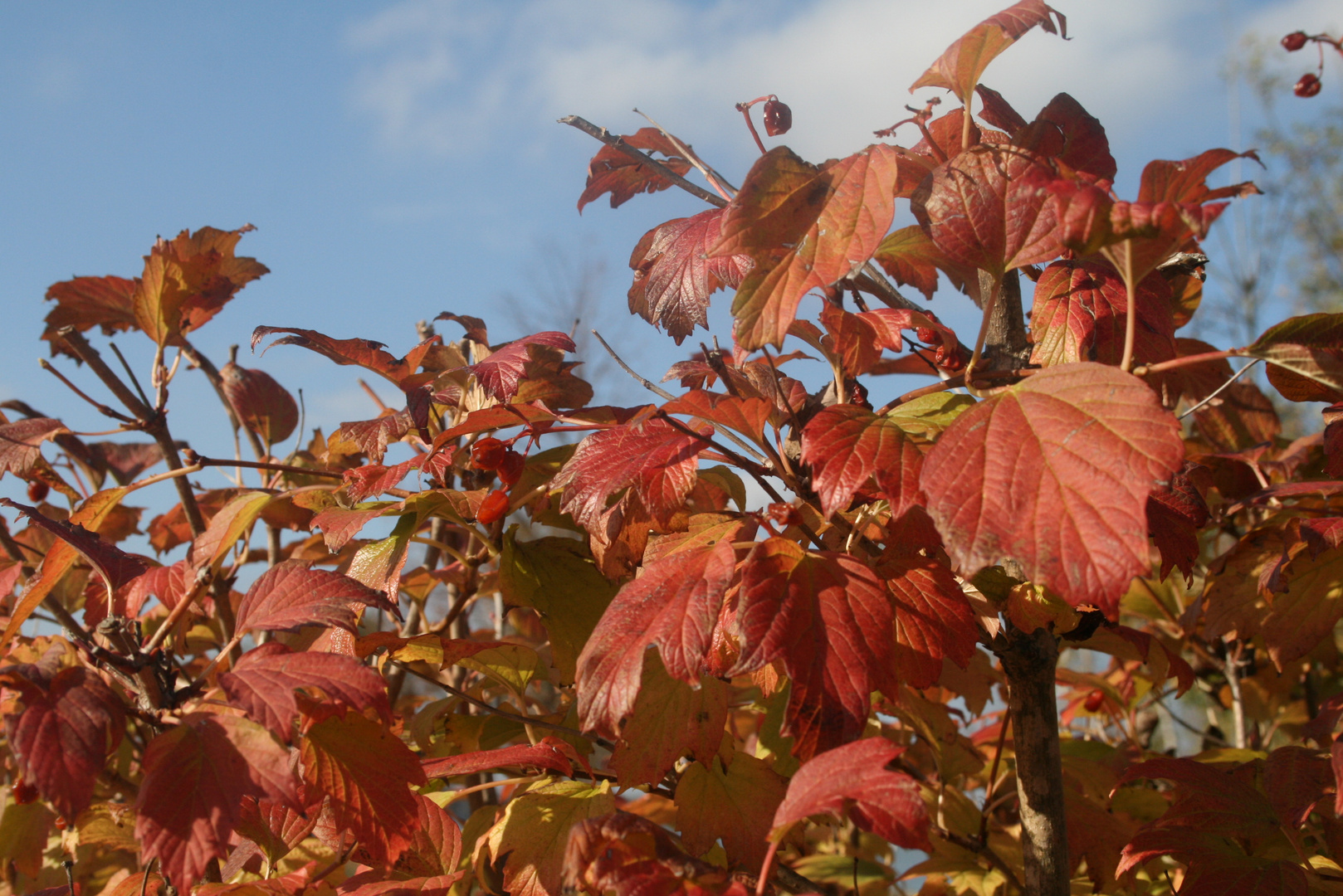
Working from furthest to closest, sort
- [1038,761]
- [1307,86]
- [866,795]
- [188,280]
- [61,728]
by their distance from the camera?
[1307,86], [188,280], [1038,761], [61,728], [866,795]

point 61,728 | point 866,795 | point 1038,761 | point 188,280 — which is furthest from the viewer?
point 188,280

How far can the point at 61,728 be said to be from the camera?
0.69 m

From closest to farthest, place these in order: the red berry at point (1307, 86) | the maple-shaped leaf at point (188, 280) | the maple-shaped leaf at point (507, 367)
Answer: the maple-shaped leaf at point (507, 367) → the maple-shaped leaf at point (188, 280) → the red berry at point (1307, 86)

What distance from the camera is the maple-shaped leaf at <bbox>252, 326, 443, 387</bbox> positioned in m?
1.03

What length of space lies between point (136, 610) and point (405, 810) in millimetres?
391

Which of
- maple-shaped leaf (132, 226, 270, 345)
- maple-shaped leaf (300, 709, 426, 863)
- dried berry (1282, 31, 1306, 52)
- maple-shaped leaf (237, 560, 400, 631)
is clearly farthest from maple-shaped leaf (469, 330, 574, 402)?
dried berry (1282, 31, 1306, 52)

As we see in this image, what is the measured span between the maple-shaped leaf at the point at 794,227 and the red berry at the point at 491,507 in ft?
1.19

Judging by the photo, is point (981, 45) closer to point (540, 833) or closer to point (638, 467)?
point (638, 467)

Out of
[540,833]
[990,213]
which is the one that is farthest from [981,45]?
[540,833]

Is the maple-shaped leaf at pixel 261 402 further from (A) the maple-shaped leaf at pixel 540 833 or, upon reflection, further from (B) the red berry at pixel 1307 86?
(B) the red berry at pixel 1307 86

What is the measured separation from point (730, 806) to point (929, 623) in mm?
288

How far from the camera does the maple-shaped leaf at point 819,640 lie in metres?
0.68

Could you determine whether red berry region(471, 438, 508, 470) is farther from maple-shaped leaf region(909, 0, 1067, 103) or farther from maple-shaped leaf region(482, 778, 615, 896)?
maple-shaped leaf region(909, 0, 1067, 103)

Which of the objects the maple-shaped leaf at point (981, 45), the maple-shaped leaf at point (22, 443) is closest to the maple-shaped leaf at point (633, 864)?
the maple-shaped leaf at point (981, 45)
